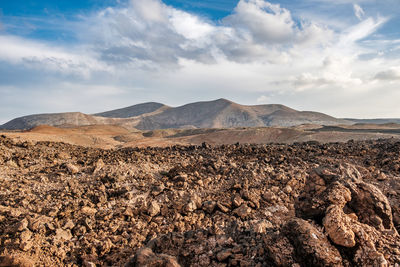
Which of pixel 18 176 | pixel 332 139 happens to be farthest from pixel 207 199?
pixel 332 139

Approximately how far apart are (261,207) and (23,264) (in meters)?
4.25

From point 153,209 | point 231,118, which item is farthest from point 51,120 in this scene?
point 153,209

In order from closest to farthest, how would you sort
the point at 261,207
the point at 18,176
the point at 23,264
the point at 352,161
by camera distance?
the point at 23,264 → the point at 261,207 → the point at 18,176 → the point at 352,161

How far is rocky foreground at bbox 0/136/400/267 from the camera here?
10.1ft

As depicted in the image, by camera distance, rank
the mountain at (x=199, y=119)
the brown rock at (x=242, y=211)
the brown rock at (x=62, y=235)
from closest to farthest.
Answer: the brown rock at (x=62, y=235), the brown rock at (x=242, y=211), the mountain at (x=199, y=119)

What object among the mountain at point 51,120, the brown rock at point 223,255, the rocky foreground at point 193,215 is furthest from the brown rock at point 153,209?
the mountain at point 51,120

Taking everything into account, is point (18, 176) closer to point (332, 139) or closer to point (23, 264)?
point (23, 264)

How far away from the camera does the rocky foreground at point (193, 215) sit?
3.08 meters

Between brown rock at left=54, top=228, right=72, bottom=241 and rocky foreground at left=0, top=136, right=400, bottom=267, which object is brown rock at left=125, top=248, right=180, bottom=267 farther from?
brown rock at left=54, top=228, right=72, bottom=241

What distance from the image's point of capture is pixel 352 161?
999cm

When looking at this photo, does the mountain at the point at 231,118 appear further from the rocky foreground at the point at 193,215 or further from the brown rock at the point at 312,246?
the brown rock at the point at 312,246

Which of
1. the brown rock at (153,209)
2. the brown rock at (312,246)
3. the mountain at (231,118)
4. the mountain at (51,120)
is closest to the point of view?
the brown rock at (312,246)

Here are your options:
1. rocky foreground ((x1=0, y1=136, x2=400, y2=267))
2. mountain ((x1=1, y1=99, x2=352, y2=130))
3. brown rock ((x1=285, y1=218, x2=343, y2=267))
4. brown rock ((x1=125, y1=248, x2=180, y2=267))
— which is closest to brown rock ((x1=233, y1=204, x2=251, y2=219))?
rocky foreground ((x1=0, y1=136, x2=400, y2=267))

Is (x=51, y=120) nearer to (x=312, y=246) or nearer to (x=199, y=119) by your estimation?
(x=199, y=119)
